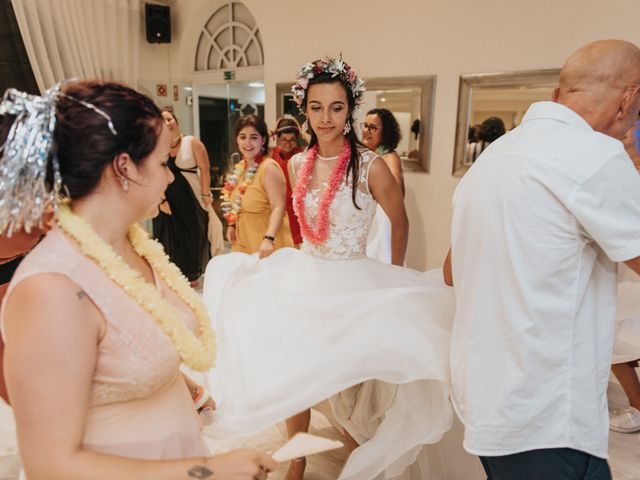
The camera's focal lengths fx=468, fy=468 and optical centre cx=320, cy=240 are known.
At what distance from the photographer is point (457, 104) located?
368 cm

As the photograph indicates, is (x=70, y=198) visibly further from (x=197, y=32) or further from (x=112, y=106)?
(x=197, y=32)

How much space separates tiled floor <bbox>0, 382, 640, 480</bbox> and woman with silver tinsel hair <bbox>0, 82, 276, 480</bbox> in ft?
4.72

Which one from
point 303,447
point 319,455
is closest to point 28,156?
point 303,447

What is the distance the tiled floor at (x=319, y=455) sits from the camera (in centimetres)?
219

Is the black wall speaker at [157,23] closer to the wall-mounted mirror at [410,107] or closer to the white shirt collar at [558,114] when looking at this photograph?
the wall-mounted mirror at [410,107]

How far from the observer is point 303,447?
2.92 ft

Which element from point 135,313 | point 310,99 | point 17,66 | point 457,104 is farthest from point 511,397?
point 17,66

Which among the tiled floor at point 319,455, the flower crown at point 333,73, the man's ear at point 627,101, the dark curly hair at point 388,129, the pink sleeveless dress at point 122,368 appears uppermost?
the flower crown at point 333,73

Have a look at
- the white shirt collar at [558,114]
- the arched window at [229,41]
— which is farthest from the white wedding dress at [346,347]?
the arched window at [229,41]

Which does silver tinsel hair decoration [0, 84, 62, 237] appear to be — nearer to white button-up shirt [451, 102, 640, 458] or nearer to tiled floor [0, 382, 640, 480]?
white button-up shirt [451, 102, 640, 458]

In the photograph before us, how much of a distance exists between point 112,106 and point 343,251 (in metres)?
1.40

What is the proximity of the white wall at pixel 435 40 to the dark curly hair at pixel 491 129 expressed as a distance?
242mm

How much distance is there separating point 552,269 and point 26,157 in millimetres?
1072

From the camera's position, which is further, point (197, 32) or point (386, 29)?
point (197, 32)
